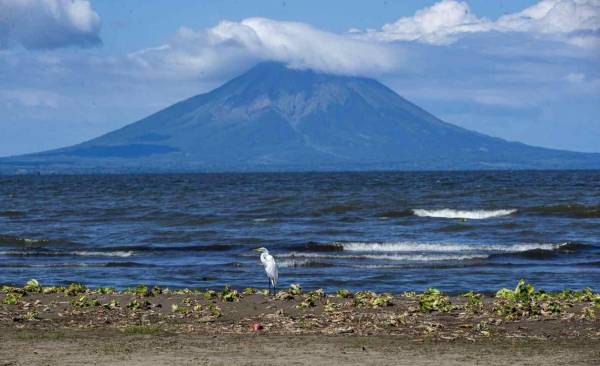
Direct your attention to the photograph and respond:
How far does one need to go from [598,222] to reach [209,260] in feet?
67.9

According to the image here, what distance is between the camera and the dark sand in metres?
12.2

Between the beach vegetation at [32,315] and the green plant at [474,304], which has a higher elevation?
the beach vegetation at [32,315]

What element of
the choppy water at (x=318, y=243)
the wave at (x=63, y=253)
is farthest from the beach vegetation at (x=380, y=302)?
the wave at (x=63, y=253)

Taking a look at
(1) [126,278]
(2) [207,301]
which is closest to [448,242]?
(1) [126,278]

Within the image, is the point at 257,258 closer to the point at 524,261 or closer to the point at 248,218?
the point at 524,261

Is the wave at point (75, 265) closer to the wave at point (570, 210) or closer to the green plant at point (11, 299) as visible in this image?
the green plant at point (11, 299)

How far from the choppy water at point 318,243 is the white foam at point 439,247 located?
0.11 ft

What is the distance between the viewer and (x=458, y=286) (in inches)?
935

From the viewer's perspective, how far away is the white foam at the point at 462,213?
5309cm

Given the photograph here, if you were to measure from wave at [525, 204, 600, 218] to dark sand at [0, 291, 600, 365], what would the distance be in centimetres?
3548

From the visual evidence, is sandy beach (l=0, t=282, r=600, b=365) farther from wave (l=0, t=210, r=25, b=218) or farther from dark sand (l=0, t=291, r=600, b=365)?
wave (l=0, t=210, r=25, b=218)

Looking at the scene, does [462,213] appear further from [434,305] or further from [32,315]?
[32,315]

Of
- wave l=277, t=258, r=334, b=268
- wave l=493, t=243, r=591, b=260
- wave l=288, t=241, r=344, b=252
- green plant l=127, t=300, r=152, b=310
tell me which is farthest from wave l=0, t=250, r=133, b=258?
green plant l=127, t=300, r=152, b=310

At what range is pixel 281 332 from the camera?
46.7 feet
